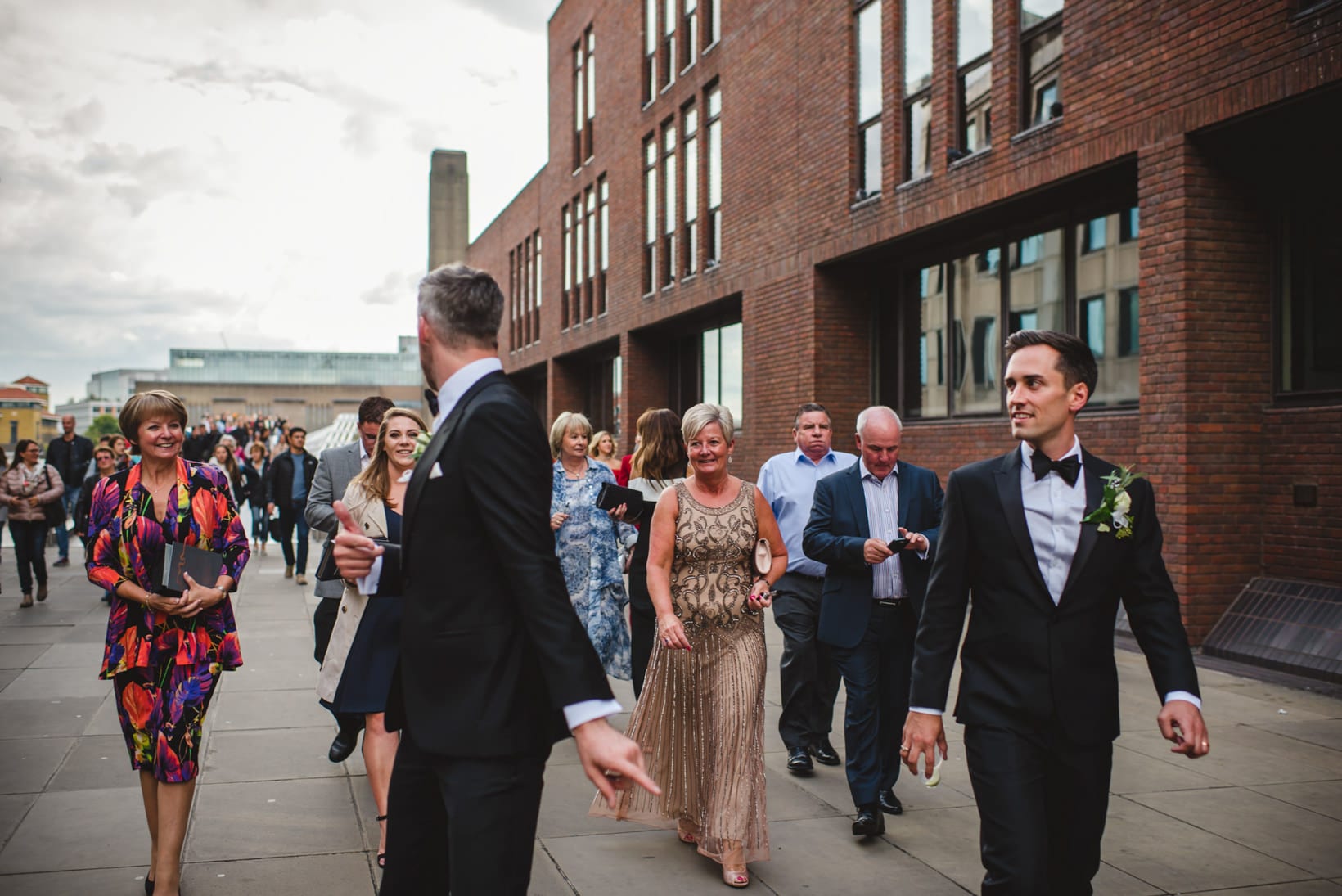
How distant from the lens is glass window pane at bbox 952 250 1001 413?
13.0 metres

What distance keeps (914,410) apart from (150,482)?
11.4 meters

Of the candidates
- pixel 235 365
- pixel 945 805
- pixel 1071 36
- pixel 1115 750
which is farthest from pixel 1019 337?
pixel 235 365

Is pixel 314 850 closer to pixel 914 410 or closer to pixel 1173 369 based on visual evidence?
pixel 1173 369

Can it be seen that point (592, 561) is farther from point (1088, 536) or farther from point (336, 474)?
point (1088, 536)

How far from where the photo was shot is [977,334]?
13.3 metres

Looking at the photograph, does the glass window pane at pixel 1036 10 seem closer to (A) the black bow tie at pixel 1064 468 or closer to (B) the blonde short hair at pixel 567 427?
(B) the blonde short hair at pixel 567 427

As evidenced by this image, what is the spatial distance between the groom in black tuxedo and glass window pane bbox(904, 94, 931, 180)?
1051cm

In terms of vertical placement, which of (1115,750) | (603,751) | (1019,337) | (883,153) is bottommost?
(1115,750)

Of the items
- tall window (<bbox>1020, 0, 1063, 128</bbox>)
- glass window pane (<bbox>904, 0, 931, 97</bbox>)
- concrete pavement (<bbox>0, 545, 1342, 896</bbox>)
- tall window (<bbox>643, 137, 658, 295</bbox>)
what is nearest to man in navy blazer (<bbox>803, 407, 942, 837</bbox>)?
concrete pavement (<bbox>0, 545, 1342, 896</bbox>)

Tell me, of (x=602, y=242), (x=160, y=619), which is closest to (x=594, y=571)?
(x=160, y=619)

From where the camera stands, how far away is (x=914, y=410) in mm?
14617

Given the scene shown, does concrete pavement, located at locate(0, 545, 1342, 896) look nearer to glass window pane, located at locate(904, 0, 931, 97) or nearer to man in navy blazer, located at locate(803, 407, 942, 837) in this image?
man in navy blazer, located at locate(803, 407, 942, 837)

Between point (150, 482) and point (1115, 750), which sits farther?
point (1115, 750)

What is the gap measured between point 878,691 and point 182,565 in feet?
10.3
